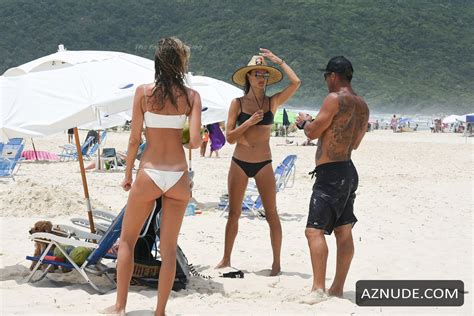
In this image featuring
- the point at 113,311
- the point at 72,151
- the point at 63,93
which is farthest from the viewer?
the point at 72,151

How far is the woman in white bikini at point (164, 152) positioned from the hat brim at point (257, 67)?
1328 millimetres

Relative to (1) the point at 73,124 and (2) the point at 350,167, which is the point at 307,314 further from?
(1) the point at 73,124

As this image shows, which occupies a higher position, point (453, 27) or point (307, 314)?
point (453, 27)

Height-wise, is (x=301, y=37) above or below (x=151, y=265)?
above

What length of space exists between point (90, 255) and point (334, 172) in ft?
5.71

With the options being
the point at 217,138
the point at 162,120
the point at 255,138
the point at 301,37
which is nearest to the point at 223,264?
the point at 255,138

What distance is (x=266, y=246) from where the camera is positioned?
6.73 meters

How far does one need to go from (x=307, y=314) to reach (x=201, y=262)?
177 centimetres

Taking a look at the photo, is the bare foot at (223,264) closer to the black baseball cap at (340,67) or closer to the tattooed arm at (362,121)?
the tattooed arm at (362,121)

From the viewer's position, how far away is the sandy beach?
455cm

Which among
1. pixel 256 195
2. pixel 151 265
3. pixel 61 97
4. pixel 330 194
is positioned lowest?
pixel 151 265

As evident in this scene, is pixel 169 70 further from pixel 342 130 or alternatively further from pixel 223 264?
pixel 223 264

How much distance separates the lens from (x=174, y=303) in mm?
4582

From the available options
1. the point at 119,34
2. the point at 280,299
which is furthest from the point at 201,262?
the point at 119,34
